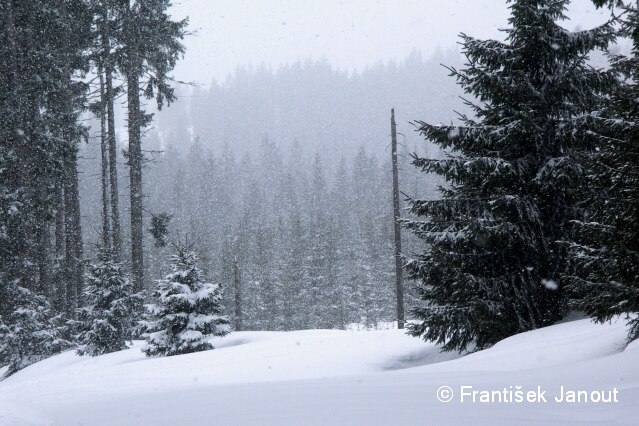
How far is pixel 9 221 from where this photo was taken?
574 inches

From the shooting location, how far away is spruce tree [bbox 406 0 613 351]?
→ 802 centimetres

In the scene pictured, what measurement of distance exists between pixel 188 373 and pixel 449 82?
495 feet

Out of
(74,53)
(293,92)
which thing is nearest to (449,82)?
(293,92)

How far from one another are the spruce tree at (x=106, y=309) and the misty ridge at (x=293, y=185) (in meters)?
4.22

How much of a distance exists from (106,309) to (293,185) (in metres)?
67.7

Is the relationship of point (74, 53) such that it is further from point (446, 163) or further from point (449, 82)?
point (449, 82)

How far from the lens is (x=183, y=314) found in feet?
40.8

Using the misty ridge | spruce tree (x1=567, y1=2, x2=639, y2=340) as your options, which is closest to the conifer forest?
spruce tree (x1=567, y1=2, x2=639, y2=340)

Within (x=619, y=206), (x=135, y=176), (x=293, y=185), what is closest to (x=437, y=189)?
(x=619, y=206)

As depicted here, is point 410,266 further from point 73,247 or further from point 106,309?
point 73,247

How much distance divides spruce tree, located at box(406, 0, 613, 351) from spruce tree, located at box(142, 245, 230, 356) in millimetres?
6146

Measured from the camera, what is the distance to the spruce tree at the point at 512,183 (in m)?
8.02

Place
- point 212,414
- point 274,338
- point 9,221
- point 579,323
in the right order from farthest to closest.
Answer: point 9,221 < point 274,338 < point 579,323 < point 212,414

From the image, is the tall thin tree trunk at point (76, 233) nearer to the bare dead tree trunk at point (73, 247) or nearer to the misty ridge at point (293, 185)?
the bare dead tree trunk at point (73, 247)
